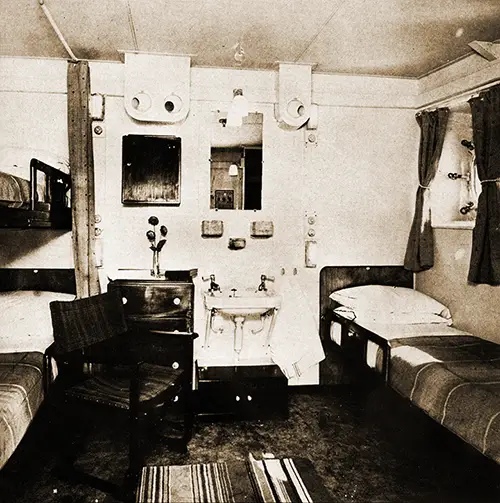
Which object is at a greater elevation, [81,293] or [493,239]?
[493,239]

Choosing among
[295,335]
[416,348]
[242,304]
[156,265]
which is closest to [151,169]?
[156,265]

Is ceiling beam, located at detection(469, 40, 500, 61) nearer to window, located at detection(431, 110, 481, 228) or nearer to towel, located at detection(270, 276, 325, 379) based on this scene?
window, located at detection(431, 110, 481, 228)

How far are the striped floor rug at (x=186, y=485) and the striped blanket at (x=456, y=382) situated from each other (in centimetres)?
135

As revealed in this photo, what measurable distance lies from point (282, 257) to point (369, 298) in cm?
95

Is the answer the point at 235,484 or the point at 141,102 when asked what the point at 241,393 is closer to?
the point at 235,484

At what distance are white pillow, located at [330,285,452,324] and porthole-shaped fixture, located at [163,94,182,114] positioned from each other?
240 centimetres

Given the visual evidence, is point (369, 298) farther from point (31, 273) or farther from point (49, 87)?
point (49, 87)

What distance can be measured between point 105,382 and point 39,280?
1764 millimetres

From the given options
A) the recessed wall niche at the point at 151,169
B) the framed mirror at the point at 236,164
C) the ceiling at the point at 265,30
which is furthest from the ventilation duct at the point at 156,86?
the framed mirror at the point at 236,164

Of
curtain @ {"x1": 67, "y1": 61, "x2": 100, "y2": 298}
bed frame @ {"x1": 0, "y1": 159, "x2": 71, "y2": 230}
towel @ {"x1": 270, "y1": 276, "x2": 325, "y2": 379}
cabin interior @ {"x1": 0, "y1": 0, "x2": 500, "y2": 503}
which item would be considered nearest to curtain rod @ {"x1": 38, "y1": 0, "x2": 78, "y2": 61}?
cabin interior @ {"x1": 0, "y1": 0, "x2": 500, "y2": 503}

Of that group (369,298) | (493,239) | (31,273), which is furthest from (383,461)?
(31,273)

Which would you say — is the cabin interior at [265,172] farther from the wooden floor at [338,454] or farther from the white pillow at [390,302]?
the white pillow at [390,302]

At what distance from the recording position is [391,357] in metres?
3.68

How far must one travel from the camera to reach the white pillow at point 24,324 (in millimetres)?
3633
